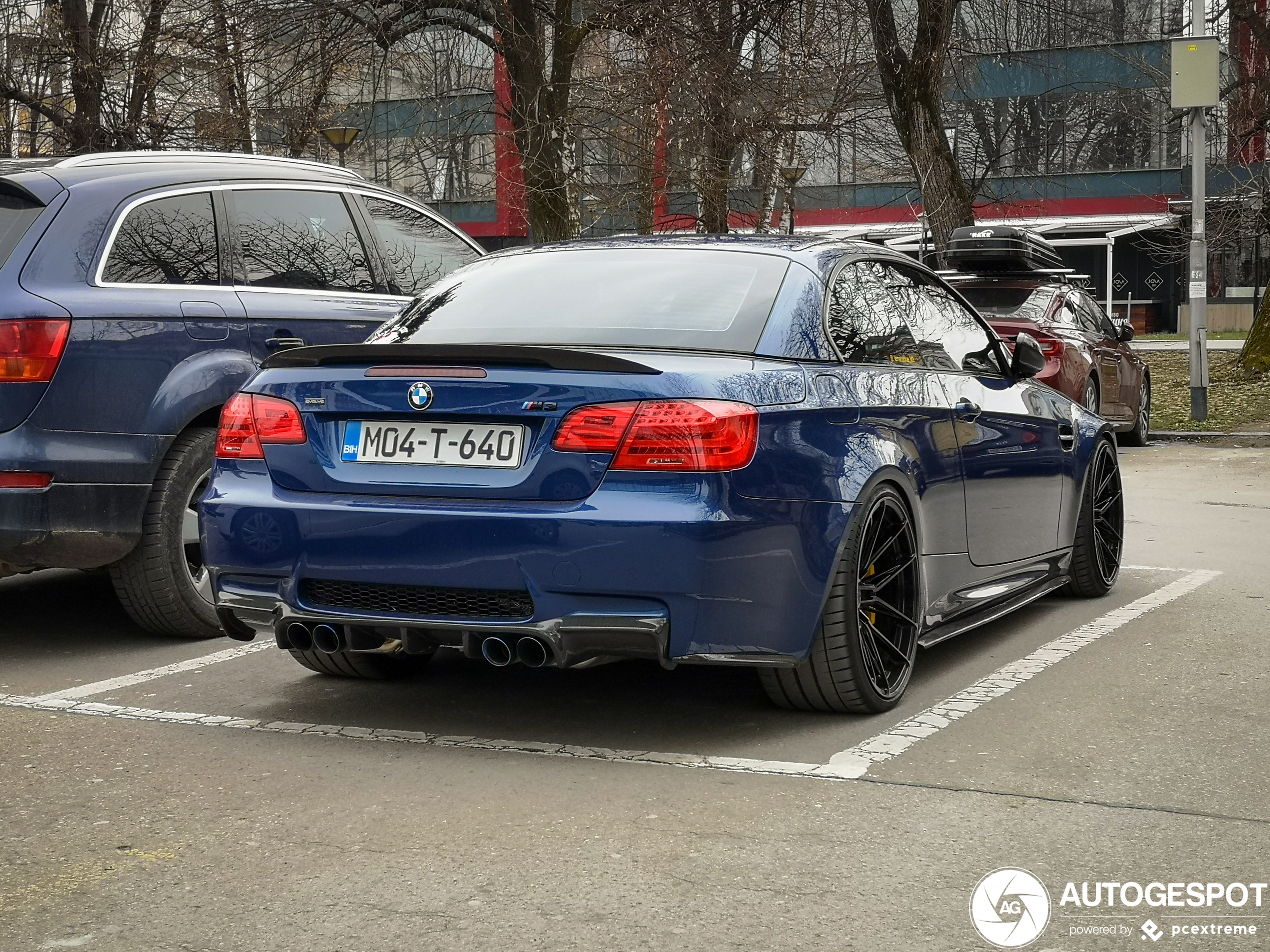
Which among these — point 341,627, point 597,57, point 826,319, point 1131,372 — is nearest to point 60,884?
point 341,627

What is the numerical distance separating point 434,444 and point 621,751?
1020 millimetres

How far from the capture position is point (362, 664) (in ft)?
19.1

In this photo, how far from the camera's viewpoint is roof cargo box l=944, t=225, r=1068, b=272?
15352mm

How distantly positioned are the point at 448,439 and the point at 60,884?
1.65 meters

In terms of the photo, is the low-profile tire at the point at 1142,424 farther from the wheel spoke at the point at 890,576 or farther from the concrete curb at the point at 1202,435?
the wheel spoke at the point at 890,576

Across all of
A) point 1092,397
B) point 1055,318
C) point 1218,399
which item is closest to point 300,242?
point 1055,318

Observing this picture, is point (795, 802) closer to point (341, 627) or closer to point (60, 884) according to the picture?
point (341, 627)

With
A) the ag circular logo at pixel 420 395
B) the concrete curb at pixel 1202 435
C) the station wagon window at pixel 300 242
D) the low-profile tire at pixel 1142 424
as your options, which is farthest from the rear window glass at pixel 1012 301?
the ag circular logo at pixel 420 395

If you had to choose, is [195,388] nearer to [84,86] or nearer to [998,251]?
[998,251]

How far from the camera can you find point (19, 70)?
2395cm

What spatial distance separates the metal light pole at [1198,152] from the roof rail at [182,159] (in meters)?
12.2

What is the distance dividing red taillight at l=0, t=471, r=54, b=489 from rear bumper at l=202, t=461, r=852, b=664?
4.55ft

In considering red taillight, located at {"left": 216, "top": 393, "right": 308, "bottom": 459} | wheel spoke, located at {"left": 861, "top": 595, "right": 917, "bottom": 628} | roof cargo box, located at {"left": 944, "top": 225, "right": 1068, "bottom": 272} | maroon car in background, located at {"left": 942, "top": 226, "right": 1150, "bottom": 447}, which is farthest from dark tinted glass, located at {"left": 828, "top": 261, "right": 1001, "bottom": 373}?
roof cargo box, located at {"left": 944, "top": 225, "right": 1068, "bottom": 272}

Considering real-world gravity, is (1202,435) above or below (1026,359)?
below
